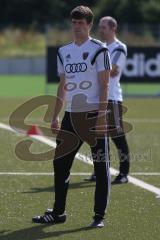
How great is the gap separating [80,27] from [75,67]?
39 centimetres

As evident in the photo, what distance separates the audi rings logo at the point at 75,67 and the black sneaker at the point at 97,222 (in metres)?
1.43

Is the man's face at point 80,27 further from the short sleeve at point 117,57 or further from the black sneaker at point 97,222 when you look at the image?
the short sleeve at point 117,57

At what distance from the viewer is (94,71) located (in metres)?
7.36

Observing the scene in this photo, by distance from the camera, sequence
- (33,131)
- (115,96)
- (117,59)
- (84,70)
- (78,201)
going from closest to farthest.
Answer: (84,70), (78,201), (115,96), (117,59), (33,131)

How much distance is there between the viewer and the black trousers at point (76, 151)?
24.5 feet

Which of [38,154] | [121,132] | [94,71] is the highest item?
[94,71]

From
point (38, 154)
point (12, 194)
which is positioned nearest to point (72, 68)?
point (12, 194)

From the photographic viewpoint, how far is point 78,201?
28.6 ft

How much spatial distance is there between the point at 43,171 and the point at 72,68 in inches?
139

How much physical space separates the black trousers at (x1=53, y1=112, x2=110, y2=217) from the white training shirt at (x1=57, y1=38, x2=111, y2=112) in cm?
12

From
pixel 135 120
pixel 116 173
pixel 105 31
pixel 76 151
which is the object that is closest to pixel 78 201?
pixel 76 151

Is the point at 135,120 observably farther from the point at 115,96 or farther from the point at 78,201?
the point at 78,201

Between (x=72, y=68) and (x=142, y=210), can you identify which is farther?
(x=142, y=210)

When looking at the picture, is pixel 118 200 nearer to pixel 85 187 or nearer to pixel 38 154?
pixel 85 187
